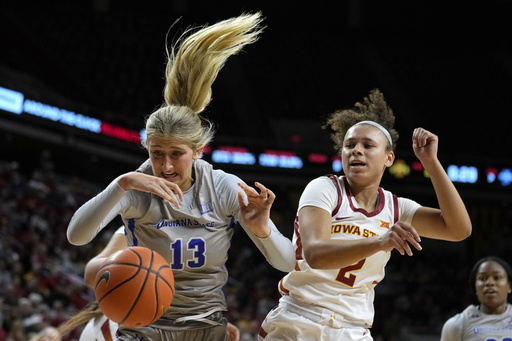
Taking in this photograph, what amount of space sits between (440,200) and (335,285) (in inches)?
27.3

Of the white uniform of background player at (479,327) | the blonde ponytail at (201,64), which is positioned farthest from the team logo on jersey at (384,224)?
the white uniform of background player at (479,327)

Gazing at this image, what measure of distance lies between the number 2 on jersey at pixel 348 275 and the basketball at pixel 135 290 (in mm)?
843

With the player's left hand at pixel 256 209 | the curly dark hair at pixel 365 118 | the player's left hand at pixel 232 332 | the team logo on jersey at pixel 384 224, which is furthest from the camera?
the player's left hand at pixel 232 332

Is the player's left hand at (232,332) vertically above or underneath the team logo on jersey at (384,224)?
underneath

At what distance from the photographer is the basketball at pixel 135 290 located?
2.86 metres

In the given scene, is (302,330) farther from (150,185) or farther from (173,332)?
(150,185)

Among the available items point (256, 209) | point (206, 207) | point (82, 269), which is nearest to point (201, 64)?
point (206, 207)

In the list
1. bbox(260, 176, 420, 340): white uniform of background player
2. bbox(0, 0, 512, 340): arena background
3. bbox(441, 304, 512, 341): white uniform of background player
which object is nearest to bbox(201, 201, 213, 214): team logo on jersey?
bbox(260, 176, 420, 340): white uniform of background player

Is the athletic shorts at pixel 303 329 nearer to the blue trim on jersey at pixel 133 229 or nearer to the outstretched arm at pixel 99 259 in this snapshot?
the blue trim on jersey at pixel 133 229

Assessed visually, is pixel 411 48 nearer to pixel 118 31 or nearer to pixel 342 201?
pixel 118 31

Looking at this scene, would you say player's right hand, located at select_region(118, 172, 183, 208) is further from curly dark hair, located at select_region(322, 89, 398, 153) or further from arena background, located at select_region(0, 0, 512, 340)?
arena background, located at select_region(0, 0, 512, 340)

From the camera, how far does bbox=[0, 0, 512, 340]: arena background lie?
1407cm

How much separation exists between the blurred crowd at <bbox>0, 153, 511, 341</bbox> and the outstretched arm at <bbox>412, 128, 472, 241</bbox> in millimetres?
6503

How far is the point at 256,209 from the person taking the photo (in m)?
3.09
